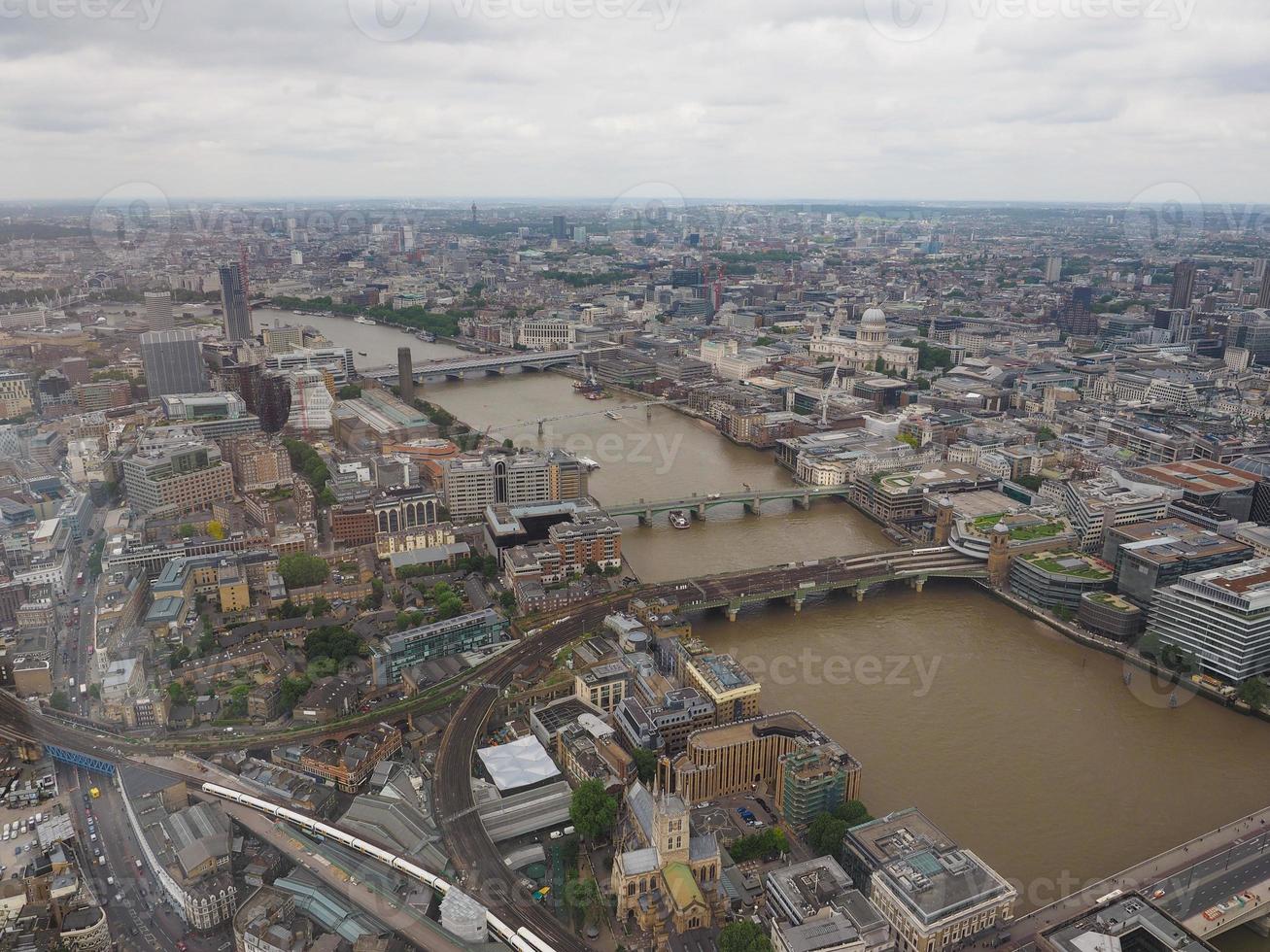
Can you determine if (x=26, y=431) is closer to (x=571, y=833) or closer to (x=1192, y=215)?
(x=571, y=833)

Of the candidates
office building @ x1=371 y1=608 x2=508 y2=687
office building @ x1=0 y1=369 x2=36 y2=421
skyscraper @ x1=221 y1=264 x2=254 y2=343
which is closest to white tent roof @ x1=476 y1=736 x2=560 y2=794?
office building @ x1=371 y1=608 x2=508 y2=687

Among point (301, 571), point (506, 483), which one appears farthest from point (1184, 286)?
point (301, 571)

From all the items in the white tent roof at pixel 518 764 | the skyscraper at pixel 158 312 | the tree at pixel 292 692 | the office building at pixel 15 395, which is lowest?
the white tent roof at pixel 518 764

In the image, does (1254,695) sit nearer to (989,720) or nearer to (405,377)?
(989,720)

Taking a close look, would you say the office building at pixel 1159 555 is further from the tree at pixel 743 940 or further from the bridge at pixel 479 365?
the bridge at pixel 479 365

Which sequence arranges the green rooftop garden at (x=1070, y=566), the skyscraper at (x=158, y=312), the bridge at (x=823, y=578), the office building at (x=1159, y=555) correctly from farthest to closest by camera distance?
the skyscraper at (x=158, y=312)
the green rooftop garden at (x=1070, y=566)
the bridge at (x=823, y=578)
the office building at (x=1159, y=555)

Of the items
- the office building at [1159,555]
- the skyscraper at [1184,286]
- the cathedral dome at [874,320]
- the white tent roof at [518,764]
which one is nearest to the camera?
the white tent roof at [518,764]

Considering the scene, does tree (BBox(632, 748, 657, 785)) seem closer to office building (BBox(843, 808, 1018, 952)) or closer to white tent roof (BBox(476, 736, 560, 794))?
white tent roof (BBox(476, 736, 560, 794))

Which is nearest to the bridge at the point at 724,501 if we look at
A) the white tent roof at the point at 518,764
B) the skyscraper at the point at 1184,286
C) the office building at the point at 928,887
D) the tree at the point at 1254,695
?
the white tent roof at the point at 518,764
